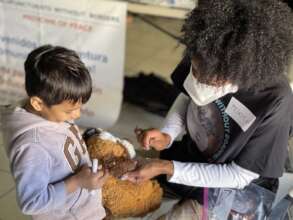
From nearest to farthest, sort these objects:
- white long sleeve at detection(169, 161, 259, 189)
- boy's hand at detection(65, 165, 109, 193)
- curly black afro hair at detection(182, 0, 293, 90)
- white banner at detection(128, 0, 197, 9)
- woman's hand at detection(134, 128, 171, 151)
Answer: curly black afro hair at detection(182, 0, 293, 90) < boy's hand at detection(65, 165, 109, 193) < white long sleeve at detection(169, 161, 259, 189) < woman's hand at detection(134, 128, 171, 151) < white banner at detection(128, 0, 197, 9)

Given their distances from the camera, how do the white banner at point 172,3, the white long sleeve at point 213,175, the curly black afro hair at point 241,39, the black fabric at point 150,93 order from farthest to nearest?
the black fabric at point 150,93 < the white banner at point 172,3 < the white long sleeve at point 213,175 < the curly black afro hair at point 241,39

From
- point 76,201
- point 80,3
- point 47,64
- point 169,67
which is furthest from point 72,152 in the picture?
point 169,67

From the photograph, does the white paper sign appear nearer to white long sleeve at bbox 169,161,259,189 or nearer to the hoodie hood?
white long sleeve at bbox 169,161,259,189

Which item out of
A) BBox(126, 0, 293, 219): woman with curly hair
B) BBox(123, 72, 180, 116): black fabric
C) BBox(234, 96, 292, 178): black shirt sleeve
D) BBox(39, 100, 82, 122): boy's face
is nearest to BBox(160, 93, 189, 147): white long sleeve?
BBox(126, 0, 293, 219): woman with curly hair

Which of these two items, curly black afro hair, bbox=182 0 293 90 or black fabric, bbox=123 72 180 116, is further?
black fabric, bbox=123 72 180 116

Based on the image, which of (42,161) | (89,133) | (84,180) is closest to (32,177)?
(42,161)

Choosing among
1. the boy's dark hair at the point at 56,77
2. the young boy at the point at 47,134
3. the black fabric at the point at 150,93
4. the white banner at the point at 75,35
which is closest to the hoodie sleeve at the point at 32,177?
the young boy at the point at 47,134

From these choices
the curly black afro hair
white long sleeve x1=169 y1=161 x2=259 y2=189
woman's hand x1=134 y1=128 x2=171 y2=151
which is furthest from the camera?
woman's hand x1=134 y1=128 x2=171 y2=151

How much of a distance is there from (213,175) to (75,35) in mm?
1027

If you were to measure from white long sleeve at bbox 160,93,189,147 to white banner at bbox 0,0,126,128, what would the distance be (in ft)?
1.98

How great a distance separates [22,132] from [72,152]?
0.15 meters

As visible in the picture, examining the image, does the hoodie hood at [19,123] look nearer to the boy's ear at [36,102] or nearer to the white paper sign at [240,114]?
the boy's ear at [36,102]

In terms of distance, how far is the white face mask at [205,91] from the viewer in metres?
1.17

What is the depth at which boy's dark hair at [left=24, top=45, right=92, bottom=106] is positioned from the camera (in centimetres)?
107
